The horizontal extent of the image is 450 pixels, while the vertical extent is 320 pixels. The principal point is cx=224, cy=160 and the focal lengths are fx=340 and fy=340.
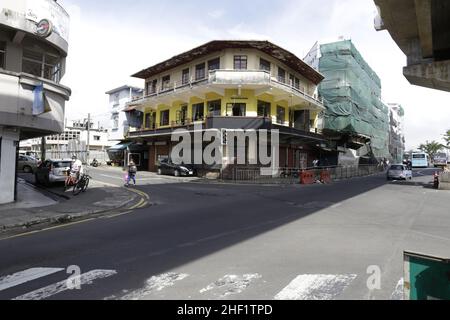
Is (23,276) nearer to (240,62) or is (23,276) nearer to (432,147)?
(240,62)

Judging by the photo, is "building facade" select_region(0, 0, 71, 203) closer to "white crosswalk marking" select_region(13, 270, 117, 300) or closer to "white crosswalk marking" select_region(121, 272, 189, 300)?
"white crosswalk marking" select_region(13, 270, 117, 300)

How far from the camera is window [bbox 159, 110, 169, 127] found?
1457 inches

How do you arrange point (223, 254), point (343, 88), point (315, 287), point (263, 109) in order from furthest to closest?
point (343, 88)
point (263, 109)
point (223, 254)
point (315, 287)

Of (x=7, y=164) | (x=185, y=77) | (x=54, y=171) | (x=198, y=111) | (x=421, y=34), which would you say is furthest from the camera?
(x=185, y=77)

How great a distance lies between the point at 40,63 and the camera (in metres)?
14.7

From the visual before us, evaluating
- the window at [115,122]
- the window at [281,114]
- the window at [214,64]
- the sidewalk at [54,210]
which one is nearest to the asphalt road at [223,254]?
the sidewalk at [54,210]

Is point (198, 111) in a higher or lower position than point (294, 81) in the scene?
lower

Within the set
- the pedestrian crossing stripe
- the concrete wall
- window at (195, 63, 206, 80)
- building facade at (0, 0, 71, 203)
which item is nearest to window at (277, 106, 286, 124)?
window at (195, 63, 206, 80)

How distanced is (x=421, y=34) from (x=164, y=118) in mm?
29939

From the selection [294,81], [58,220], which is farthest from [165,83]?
[58,220]

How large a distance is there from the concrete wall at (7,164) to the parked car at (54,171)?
19.6 feet

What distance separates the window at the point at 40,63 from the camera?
1442 centimetres

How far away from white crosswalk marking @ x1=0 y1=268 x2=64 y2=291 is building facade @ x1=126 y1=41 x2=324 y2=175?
23075 millimetres
